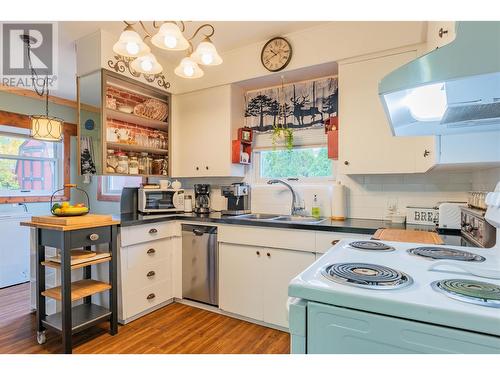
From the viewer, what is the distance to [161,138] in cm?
314

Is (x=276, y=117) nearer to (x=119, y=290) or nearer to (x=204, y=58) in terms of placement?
(x=204, y=58)

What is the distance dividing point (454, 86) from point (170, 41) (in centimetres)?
148

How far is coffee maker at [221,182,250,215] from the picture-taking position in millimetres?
2832

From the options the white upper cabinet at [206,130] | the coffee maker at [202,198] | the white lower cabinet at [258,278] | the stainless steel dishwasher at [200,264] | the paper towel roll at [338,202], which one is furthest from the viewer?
the coffee maker at [202,198]

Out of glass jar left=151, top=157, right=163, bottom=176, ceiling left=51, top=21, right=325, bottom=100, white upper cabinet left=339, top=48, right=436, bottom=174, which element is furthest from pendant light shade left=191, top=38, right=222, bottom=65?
glass jar left=151, top=157, right=163, bottom=176

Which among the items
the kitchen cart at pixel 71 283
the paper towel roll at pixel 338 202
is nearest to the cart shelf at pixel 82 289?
the kitchen cart at pixel 71 283

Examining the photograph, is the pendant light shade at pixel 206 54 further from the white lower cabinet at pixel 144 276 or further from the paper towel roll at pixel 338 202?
the white lower cabinet at pixel 144 276

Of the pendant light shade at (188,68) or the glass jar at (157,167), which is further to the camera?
the glass jar at (157,167)

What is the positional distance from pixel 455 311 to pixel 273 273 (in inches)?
65.6

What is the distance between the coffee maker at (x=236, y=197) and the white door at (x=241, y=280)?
0.49 meters

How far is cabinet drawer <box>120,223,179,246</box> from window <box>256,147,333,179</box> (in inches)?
42.1

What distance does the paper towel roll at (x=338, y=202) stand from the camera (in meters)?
2.42

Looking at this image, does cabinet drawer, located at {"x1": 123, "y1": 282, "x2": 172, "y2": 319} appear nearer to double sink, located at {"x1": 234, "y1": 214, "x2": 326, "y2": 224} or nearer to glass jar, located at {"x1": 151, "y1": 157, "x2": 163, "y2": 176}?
double sink, located at {"x1": 234, "y1": 214, "x2": 326, "y2": 224}
